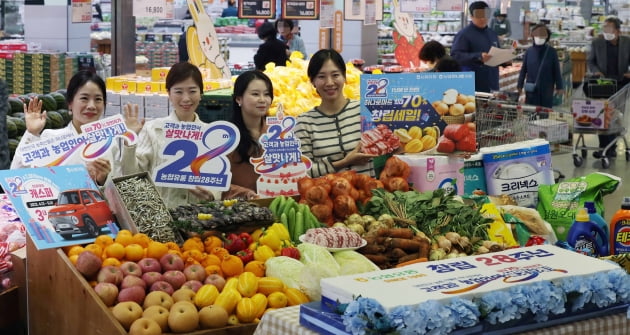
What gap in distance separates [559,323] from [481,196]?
6.66ft

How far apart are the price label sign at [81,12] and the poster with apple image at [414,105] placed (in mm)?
4842

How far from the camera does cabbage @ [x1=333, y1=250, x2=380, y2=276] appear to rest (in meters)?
3.82

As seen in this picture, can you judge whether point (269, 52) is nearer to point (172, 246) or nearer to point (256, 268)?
point (172, 246)

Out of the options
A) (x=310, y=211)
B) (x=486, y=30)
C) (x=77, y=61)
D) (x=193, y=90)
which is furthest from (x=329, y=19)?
(x=310, y=211)

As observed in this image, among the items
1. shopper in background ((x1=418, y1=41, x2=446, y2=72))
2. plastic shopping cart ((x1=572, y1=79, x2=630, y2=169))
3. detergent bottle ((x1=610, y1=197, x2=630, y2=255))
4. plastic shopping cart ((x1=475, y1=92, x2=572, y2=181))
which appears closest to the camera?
detergent bottle ((x1=610, y1=197, x2=630, y2=255))

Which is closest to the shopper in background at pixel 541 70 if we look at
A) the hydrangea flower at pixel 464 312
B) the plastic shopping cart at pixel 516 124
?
the plastic shopping cart at pixel 516 124

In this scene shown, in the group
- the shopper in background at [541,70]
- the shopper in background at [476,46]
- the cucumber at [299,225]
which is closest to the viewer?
the cucumber at [299,225]

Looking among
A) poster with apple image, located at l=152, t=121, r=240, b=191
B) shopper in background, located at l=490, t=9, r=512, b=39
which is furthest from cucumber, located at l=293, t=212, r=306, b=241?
shopper in background, located at l=490, t=9, r=512, b=39

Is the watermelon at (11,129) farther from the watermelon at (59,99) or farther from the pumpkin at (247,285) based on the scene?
the pumpkin at (247,285)

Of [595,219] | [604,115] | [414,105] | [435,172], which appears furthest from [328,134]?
[604,115]

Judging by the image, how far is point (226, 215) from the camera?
4211 millimetres

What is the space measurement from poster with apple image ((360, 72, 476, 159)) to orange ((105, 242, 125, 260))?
5.80 ft

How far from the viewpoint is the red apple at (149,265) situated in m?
3.68

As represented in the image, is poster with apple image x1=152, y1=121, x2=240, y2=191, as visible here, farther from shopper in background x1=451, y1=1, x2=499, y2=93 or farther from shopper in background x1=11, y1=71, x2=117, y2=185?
shopper in background x1=451, y1=1, x2=499, y2=93
